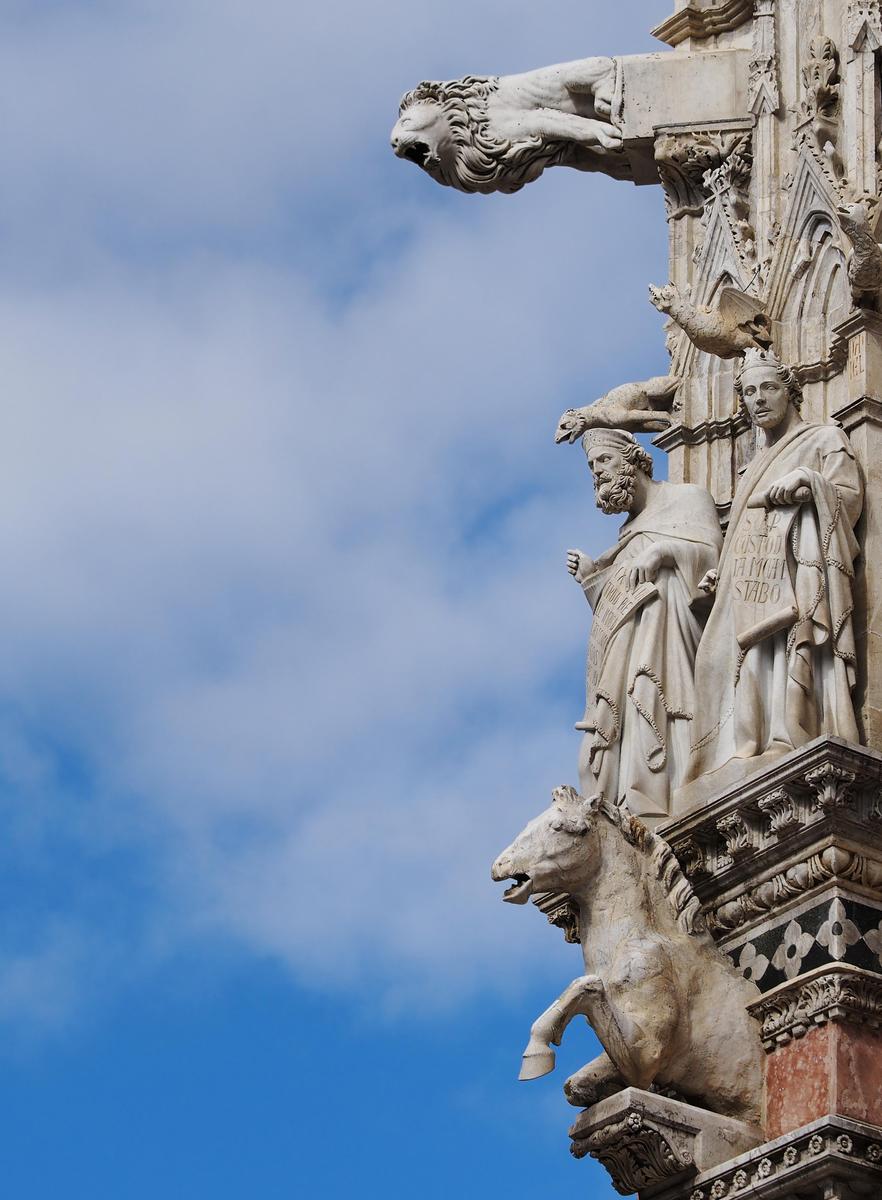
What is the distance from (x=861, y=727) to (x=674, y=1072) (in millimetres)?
2177

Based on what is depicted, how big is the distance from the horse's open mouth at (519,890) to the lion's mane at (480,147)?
5.86m

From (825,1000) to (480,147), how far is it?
280 inches

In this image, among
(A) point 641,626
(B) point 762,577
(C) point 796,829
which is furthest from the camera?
(A) point 641,626

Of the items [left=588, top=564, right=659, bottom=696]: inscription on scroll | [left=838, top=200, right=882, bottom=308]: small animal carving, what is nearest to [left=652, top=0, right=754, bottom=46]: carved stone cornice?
[left=838, top=200, right=882, bottom=308]: small animal carving

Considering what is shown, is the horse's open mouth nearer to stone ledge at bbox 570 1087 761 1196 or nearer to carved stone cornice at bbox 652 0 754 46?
stone ledge at bbox 570 1087 761 1196

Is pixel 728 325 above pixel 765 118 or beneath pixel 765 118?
beneath

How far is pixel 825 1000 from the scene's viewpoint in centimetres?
1719

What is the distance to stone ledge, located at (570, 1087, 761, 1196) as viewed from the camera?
1706 centimetres

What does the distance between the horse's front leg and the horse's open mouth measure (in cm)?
62

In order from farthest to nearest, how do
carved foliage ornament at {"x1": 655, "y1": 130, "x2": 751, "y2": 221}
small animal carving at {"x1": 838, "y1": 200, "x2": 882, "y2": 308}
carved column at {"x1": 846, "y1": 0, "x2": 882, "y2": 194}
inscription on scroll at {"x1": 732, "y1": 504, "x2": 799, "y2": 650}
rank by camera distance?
carved foliage ornament at {"x1": 655, "y1": 130, "x2": 751, "y2": 221}
carved column at {"x1": 846, "y1": 0, "x2": 882, "y2": 194}
small animal carving at {"x1": 838, "y1": 200, "x2": 882, "y2": 308}
inscription on scroll at {"x1": 732, "y1": 504, "x2": 799, "y2": 650}

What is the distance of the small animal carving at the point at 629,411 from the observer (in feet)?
66.2

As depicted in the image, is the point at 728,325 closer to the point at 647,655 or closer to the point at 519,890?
the point at 647,655

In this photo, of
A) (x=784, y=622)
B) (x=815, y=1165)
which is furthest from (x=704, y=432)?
(x=815, y=1165)

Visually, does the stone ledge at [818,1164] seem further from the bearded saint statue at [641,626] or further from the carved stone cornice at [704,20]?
the carved stone cornice at [704,20]
